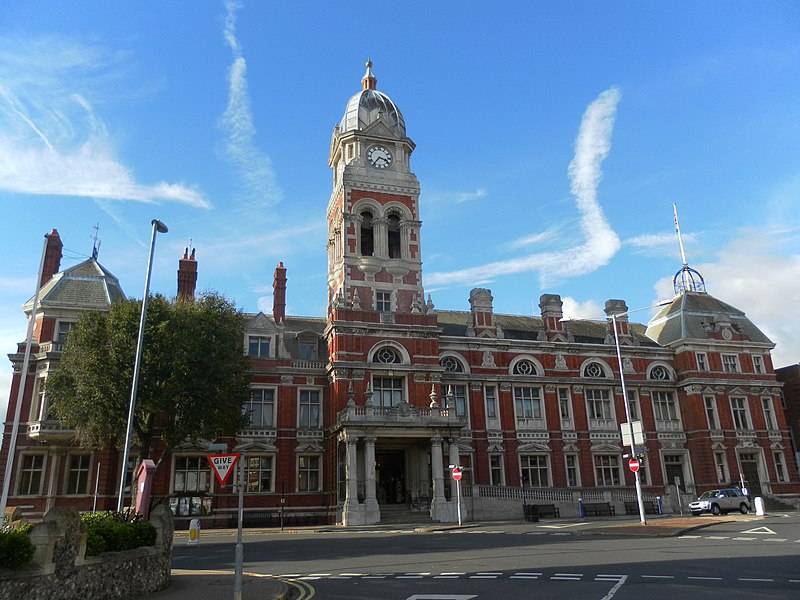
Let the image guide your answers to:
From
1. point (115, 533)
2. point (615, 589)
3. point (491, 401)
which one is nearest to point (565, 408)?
point (491, 401)

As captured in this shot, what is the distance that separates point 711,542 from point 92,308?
121ft

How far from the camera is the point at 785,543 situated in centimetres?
1959

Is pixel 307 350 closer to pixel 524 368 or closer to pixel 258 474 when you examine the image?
pixel 258 474

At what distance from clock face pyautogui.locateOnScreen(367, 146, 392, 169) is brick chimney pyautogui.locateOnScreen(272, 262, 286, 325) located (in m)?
10.9

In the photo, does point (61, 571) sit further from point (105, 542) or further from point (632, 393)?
point (632, 393)

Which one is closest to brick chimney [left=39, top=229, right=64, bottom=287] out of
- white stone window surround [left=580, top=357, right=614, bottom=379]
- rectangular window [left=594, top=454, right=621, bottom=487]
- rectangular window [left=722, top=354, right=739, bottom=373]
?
white stone window surround [left=580, top=357, right=614, bottom=379]

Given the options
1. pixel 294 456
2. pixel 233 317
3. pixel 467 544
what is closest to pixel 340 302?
pixel 233 317

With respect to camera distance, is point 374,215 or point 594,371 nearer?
point 374,215

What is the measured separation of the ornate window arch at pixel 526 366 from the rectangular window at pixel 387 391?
33.8ft

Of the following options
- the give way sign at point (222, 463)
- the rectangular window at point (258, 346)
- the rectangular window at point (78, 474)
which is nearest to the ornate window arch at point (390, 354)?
the rectangular window at point (258, 346)

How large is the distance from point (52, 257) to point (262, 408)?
18.3m

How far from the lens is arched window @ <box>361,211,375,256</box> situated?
4721 centimetres

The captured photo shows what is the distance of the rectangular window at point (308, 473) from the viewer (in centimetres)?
4169

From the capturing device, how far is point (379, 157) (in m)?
48.9
